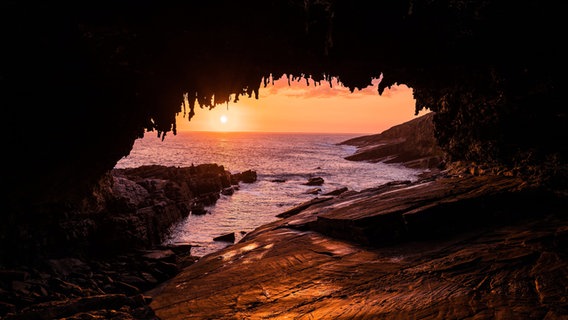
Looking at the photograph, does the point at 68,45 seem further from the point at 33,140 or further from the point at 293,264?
the point at 293,264

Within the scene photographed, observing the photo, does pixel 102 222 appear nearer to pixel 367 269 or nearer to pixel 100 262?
pixel 100 262

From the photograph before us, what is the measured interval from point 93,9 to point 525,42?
35.0 ft

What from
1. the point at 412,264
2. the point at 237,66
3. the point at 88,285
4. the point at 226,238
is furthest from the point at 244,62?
the point at 226,238

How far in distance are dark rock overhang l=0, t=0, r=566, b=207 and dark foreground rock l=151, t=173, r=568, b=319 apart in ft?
8.12

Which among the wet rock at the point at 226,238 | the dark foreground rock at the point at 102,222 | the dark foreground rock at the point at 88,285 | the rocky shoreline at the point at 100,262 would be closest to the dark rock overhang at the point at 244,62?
the dark foreground rock at the point at 102,222

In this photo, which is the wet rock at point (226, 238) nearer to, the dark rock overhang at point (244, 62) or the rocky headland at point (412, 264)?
the rocky headland at point (412, 264)

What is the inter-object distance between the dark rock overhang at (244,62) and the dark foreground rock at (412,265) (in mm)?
2475

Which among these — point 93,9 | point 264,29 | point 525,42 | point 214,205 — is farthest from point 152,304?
point 214,205

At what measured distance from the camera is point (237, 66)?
8.85 m

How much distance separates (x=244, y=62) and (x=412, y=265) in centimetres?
700

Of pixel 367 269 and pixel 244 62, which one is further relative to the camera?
pixel 244 62

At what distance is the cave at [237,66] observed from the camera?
264 inches

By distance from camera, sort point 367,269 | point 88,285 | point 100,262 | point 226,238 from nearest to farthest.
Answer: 1. point 367,269
2. point 88,285
3. point 100,262
4. point 226,238

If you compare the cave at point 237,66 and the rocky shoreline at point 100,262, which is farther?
the rocky shoreline at point 100,262
